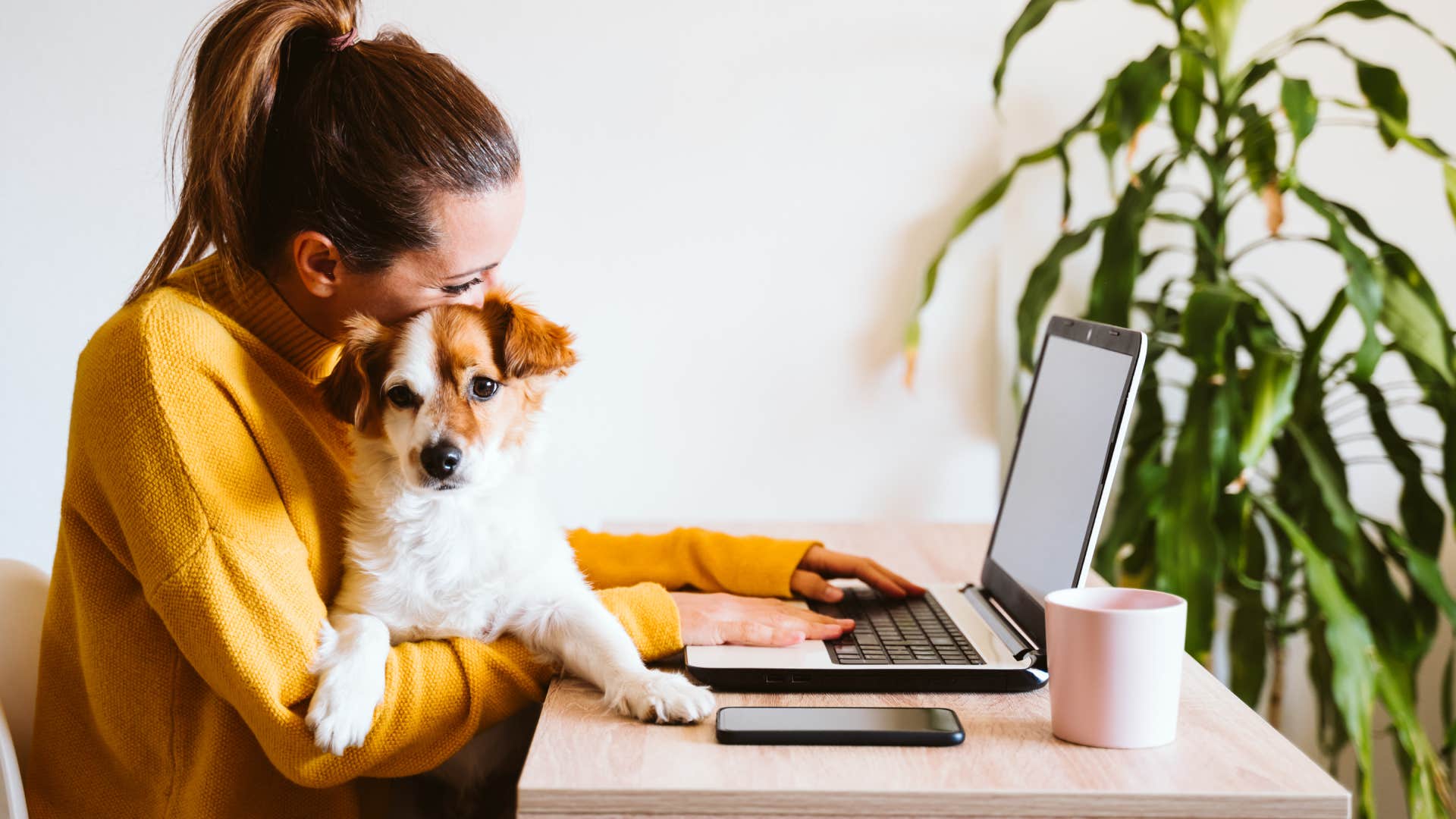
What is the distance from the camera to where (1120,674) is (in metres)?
0.80

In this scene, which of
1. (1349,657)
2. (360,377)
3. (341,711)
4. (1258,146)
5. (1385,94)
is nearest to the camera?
(341,711)

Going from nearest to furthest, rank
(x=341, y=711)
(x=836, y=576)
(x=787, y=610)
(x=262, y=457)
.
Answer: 1. (x=341, y=711)
2. (x=262, y=457)
3. (x=787, y=610)
4. (x=836, y=576)

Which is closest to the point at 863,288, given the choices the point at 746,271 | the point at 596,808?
the point at 746,271

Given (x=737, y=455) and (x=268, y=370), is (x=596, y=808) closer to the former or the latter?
(x=268, y=370)

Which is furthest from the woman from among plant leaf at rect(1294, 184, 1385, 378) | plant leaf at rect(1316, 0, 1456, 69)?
plant leaf at rect(1316, 0, 1456, 69)

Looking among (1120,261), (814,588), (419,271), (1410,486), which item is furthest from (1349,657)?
(419,271)

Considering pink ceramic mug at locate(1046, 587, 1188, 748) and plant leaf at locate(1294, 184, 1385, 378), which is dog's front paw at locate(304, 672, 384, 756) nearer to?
pink ceramic mug at locate(1046, 587, 1188, 748)

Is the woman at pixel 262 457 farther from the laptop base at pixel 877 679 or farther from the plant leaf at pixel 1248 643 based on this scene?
the plant leaf at pixel 1248 643

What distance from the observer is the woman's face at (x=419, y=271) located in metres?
1.07

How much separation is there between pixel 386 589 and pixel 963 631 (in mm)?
571

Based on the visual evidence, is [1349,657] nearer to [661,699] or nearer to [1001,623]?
[1001,623]

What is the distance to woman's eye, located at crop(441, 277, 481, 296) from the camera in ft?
3.74

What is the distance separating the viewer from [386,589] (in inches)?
41.2

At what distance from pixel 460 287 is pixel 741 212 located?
3.50 feet
